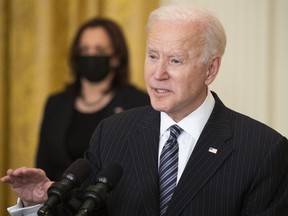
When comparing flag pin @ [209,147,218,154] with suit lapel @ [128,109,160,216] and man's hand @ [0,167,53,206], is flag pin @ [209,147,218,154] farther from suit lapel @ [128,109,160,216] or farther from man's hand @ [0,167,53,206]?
man's hand @ [0,167,53,206]

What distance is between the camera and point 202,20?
1.98 m

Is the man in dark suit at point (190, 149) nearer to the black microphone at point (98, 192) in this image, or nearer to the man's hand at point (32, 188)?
the man's hand at point (32, 188)

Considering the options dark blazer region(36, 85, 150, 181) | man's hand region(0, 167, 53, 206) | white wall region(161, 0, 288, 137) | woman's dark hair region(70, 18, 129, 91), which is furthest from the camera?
white wall region(161, 0, 288, 137)

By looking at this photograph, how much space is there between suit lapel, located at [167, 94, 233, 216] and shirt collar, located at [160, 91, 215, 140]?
0.08ft

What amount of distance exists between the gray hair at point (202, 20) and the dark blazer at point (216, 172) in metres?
0.22

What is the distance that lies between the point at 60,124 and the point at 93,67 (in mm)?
424

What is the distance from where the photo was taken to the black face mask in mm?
3527

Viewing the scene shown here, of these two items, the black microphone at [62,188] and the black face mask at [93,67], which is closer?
the black microphone at [62,188]

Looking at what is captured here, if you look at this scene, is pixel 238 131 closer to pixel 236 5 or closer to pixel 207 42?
pixel 207 42

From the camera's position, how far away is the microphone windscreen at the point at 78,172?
5.15ft

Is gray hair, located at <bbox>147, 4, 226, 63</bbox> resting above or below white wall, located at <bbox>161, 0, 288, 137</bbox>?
above

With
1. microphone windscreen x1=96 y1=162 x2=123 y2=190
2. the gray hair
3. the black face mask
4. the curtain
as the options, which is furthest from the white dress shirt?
the curtain

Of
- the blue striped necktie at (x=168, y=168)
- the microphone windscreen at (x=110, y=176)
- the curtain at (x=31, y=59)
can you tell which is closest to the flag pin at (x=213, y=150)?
the blue striped necktie at (x=168, y=168)

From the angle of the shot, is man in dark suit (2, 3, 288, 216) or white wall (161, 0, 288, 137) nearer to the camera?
man in dark suit (2, 3, 288, 216)
